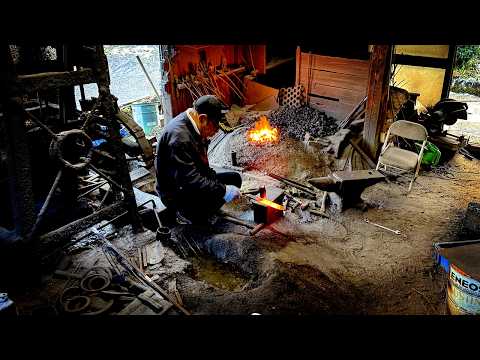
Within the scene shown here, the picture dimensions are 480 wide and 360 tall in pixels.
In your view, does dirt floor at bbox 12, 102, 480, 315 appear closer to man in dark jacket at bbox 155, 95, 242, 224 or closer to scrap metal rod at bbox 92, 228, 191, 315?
scrap metal rod at bbox 92, 228, 191, 315

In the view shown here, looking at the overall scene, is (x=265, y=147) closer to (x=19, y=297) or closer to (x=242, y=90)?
(x=242, y=90)

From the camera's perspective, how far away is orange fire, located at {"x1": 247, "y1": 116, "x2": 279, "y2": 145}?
35.0 feet

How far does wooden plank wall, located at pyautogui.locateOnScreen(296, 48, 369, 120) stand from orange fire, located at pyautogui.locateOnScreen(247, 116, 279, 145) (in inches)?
81.5

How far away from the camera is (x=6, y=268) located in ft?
14.3

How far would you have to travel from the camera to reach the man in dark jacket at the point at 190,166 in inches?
218

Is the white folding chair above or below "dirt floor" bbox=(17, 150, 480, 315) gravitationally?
above

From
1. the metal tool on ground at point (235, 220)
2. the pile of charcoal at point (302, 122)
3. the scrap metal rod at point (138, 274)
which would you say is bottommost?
the metal tool on ground at point (235, 220)

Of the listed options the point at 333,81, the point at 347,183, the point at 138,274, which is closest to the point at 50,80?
the point at 138,274

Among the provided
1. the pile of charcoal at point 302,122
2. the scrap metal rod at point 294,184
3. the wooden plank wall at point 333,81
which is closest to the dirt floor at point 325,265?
the scrap metal rod at point 294,184

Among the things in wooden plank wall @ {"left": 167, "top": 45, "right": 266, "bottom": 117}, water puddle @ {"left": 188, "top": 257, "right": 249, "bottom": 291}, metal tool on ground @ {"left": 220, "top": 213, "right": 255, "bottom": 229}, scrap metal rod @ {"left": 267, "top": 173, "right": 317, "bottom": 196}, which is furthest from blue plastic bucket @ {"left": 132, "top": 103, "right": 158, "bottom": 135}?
water puddle @ {"left": 188, "top": 257, "right": 249, "bottom": 291}

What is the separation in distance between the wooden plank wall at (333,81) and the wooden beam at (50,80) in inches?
335

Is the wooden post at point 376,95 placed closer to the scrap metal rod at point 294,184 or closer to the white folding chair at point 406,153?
the white folding chair at point 406,153

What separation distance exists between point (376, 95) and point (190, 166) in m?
6.02

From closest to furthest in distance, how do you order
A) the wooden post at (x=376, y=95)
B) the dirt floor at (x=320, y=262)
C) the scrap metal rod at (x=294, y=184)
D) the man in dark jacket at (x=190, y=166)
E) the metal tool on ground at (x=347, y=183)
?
the dirt floor at (x=320, y=262)
the man in dark jacket at (x=190, y=166)
the metal tool on ground at (x=347, y=183)
the scrap metal rod at (x=294, y=184)
the wooden post at (x=376, y=95)
